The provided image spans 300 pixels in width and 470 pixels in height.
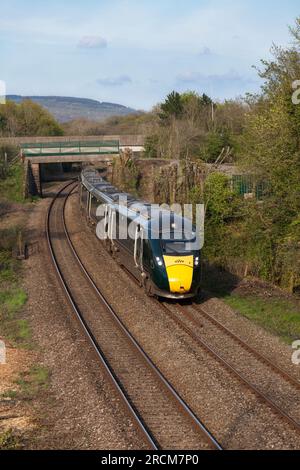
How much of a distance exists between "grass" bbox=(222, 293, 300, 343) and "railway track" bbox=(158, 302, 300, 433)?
1.46m

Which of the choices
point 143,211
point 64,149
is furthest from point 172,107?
point 143,211

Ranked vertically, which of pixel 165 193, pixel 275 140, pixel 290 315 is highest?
pixel 275 140

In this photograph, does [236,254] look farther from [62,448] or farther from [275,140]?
[62,448]

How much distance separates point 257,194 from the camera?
83.5ft

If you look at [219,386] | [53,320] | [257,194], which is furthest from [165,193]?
[219,386]

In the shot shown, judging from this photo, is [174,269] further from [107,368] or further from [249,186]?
[249,186]

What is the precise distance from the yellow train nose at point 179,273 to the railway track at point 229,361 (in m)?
0.75

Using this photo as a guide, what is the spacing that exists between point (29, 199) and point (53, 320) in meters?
30.7

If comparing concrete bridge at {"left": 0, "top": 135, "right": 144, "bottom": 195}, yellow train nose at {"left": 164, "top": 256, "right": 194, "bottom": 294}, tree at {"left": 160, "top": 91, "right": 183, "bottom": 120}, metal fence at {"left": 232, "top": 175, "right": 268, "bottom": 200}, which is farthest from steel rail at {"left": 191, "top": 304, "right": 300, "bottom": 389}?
tree at {"left": 160, "top": 91, "right": 183, "bottom": 120}

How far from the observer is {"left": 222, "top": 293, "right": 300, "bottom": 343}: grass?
635 inches

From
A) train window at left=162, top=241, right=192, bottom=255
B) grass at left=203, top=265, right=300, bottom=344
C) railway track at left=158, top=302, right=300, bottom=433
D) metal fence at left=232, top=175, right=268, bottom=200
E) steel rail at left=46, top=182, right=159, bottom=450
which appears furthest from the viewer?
metal fence at left=232, top=175, right=268, bottom=200

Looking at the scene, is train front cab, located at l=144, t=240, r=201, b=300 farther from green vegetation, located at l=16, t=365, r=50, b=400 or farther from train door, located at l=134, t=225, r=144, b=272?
green vegetation, located at l=16, t=365, r=50, b=400

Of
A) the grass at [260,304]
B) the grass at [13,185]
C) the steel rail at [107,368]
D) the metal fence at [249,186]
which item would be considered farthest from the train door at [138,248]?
the grass at [13,185]
